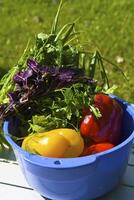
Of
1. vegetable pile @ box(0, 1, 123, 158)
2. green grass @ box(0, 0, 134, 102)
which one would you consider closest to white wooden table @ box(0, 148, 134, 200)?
vegetable pile @ box(0, 1, 123, 158)

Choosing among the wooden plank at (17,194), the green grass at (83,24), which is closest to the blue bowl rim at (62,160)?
the wooden plank at (17,194)

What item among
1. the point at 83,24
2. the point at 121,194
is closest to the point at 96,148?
the point at 121,194

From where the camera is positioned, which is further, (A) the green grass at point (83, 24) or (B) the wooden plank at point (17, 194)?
(A) the green grass at point (83, 24)

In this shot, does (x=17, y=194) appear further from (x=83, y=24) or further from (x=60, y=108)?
(x=83, y=24)

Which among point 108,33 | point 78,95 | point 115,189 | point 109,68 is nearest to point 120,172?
point 115,189

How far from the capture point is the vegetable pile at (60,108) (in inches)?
55.5

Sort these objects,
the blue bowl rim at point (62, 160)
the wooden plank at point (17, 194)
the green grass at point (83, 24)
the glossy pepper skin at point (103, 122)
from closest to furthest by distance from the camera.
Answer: the blue bowl rim at point (62, 160) < the glossy pepper skin at point (103, 122) < the wooden plank at point (17, 194) < the green grass at point (83, 24)

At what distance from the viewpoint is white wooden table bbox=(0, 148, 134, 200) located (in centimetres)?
154

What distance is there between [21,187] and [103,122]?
0.32m

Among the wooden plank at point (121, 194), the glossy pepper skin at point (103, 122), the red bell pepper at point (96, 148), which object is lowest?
the wooden plank at point (121, 194)

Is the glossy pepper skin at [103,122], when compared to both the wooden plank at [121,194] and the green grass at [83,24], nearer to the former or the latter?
the wooden plank at [121,194]

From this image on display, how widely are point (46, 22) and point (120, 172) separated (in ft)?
6.79

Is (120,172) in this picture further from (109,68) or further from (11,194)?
(109,68)

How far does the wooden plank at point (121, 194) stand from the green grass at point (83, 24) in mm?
1338
